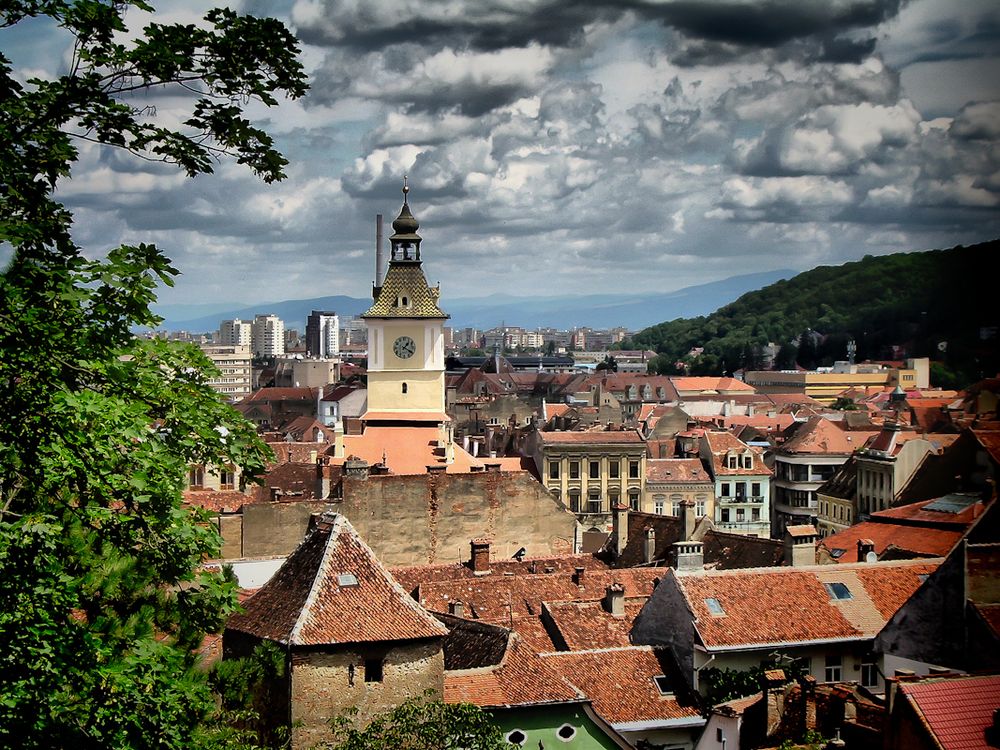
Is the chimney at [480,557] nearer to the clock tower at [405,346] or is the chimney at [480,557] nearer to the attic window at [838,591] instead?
the attic window at [838,591]

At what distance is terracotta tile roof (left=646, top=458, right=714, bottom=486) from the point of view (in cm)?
7806

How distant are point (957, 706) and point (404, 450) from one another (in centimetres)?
4290

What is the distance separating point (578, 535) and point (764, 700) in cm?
2490

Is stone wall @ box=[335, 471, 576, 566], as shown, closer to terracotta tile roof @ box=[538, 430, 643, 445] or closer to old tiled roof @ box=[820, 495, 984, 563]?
old tiled roof @ box=[820, 495, 984, 563]

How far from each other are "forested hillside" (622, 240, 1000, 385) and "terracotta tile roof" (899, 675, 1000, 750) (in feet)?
13.9

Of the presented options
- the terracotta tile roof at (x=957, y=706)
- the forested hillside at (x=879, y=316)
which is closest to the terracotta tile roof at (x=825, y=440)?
the forested hillside at (x=879, y=316)

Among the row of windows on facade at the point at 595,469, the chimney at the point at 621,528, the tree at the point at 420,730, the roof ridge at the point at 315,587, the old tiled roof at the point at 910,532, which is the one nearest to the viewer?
the tree at the point at 420,730

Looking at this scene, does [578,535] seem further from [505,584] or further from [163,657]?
[163,657]

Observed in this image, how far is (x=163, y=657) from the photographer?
44.8 feet

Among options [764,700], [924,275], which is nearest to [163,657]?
[924,275]

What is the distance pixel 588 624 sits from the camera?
112 ft

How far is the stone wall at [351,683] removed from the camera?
21.7 metres

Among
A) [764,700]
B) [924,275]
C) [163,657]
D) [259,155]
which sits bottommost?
[764,700]

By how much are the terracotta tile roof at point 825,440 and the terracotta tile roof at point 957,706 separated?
64123mm
